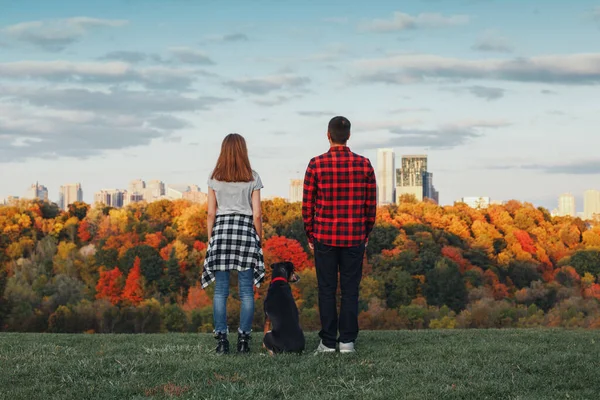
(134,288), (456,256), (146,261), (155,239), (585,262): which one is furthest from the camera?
(155,239)

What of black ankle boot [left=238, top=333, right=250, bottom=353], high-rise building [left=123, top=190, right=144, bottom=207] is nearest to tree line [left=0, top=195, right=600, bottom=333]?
black ankle boot [left=238, top=333, right=250, bottom=353]

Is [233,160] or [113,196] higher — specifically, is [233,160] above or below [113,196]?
below

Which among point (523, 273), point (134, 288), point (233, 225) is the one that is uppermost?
point (233, 225)

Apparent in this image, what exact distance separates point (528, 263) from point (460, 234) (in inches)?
340

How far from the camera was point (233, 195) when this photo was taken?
8.58 m

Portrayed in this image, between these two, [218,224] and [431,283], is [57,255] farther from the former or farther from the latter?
[218,224]

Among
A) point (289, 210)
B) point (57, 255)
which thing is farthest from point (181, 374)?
point (57, 255)

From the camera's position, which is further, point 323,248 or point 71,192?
point 71,192

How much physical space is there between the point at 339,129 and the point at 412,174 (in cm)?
16867

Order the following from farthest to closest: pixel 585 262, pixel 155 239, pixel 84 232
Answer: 1. pixel 84 232
2. pixel 155 239
3. pixel 585 262

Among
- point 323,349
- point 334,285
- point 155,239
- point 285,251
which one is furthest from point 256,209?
point 155,239

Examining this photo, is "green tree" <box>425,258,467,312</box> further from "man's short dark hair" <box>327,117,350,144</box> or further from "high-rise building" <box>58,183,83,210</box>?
"high-rise building" <box>58,183,83,210</box>

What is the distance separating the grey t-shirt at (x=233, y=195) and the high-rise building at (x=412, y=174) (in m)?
161

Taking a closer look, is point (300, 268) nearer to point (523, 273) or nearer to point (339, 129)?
point (523, 273)
